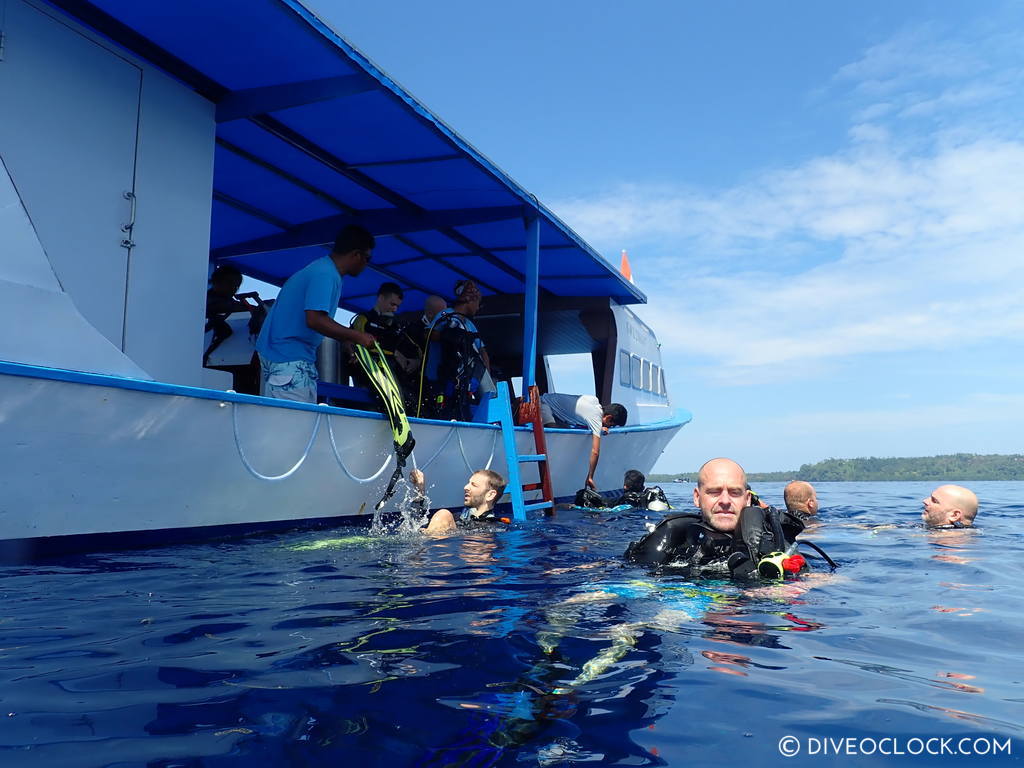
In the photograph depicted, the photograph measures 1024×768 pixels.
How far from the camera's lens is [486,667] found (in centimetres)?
222

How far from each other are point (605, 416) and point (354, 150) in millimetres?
6356

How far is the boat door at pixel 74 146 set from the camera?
4836mm

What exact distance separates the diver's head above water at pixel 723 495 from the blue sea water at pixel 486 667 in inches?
19.3

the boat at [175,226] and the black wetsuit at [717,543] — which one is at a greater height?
the boat at [175,226]

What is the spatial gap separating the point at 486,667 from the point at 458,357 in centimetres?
616

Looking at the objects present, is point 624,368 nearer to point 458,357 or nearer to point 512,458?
point 512,458

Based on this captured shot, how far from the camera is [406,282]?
12.5 meters

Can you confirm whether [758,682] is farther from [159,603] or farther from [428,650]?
[159,603]

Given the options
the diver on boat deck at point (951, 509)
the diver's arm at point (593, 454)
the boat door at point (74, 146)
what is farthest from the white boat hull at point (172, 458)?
the diver on boat deck at point (951, 509)

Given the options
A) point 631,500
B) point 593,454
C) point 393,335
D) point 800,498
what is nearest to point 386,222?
point 393,335

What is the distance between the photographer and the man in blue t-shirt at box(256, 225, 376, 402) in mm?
5957

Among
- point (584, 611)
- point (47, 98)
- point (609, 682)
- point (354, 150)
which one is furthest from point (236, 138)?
point (609, 682)

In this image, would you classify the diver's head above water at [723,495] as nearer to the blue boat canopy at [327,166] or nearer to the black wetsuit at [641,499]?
the blue boat canopy at [327,166]

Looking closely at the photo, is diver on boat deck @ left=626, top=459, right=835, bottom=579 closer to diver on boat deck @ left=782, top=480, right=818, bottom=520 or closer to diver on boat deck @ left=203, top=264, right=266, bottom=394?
diver on boat deck @ left=782, top=480, right=818, bottom=520
